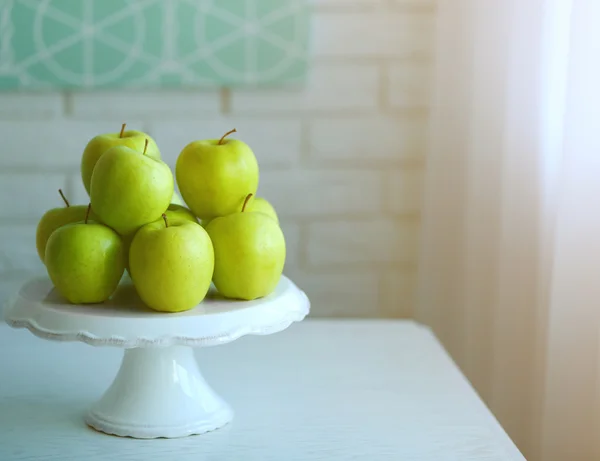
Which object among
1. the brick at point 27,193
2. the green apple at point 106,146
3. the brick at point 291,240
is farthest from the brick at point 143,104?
the green apple at point 106,146

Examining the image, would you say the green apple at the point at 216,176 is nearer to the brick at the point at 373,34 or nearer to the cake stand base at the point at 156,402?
the cake stand base at the point at 156,402

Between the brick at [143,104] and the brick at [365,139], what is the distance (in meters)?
0.18

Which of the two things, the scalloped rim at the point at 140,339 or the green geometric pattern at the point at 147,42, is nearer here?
the scalloped rim at the point at 140,339

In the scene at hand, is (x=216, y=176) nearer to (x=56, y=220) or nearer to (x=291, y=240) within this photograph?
(x=56, y=220)

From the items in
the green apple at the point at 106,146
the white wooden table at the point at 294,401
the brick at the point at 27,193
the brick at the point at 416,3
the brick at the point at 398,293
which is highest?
the brick at the point at 416,3

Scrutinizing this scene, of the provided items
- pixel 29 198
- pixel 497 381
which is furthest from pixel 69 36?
pixel 497 381

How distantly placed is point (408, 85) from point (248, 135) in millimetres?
289

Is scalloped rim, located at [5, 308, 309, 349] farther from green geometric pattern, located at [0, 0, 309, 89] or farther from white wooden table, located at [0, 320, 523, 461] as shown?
green geometric pattern, located at [0, 0, 309, 89]

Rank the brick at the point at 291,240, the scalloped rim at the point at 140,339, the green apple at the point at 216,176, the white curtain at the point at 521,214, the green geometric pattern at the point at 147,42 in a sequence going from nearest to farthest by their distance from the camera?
the scalloped rim at the point at 140,339
the green apple at the point at 216,176
the white curtain at the point at 521,214
the green geometric pattern at the point at 147,42
the brick at the point at 291,240

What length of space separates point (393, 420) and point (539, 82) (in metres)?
0.48

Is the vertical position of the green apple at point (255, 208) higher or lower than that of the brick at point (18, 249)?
higher

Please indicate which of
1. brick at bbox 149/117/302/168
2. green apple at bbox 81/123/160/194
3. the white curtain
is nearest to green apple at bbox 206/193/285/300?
green apple at bbox 81/123/160/194

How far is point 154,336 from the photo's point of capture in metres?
0.74

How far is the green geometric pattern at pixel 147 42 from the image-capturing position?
1.42m
